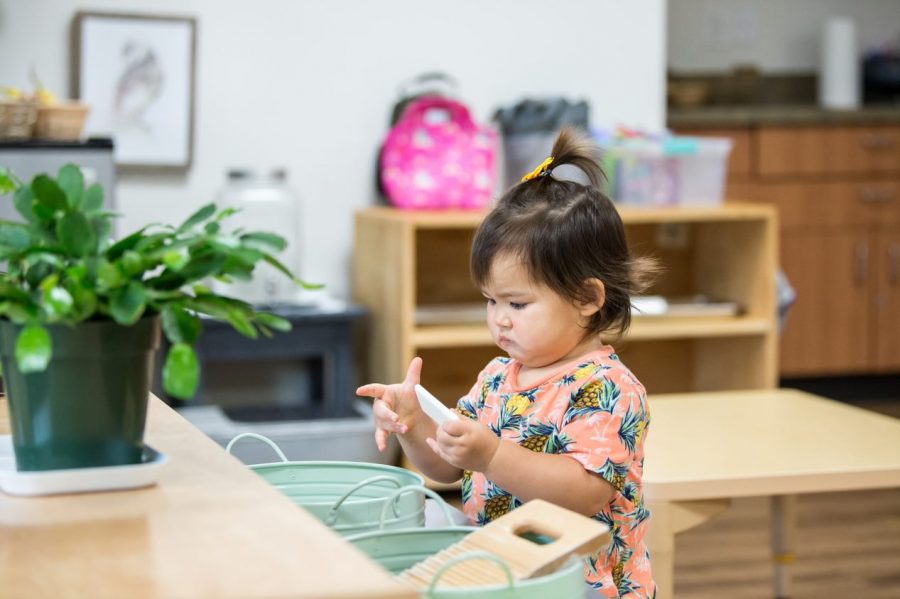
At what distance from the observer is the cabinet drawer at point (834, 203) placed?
4.83 meters

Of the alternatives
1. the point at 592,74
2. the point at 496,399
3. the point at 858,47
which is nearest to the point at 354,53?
the point at 592,74

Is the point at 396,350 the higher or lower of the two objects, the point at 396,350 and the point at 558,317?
the lower

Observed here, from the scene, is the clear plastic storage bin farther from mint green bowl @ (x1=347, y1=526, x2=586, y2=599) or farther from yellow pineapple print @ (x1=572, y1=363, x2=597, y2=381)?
mint green bowl @ (x1=347, y1=526, x2=586, y2=599)

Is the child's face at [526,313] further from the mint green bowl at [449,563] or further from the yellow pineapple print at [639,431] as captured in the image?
the mint green bowl at [449,563]

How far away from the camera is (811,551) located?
3139mm

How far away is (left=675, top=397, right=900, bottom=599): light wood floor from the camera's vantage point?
9.29ft

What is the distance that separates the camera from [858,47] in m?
5.52

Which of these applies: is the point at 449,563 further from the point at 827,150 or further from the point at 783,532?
the point at 827,150

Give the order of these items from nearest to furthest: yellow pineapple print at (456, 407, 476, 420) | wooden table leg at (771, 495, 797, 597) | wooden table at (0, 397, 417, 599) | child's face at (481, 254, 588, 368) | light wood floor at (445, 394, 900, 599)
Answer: wooden table at (0, 397, 417, 599) → child's face at (481, 254, 588, 368) → yellow pineapple print at (456, 407, 476, 420) → wooden table leg at (771, 495, 797, 597) → light wood floor at (445, 394, 900, 599)

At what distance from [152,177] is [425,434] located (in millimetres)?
2308

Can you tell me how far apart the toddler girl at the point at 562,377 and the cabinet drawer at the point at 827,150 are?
3436 mm

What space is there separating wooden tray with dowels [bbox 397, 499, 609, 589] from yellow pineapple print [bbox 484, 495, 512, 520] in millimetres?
406

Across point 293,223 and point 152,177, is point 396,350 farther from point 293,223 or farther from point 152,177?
point 152,177

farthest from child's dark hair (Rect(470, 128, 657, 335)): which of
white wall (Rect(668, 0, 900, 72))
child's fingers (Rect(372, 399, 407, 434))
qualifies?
white wall (Rect(668, 0, 900, 72))
